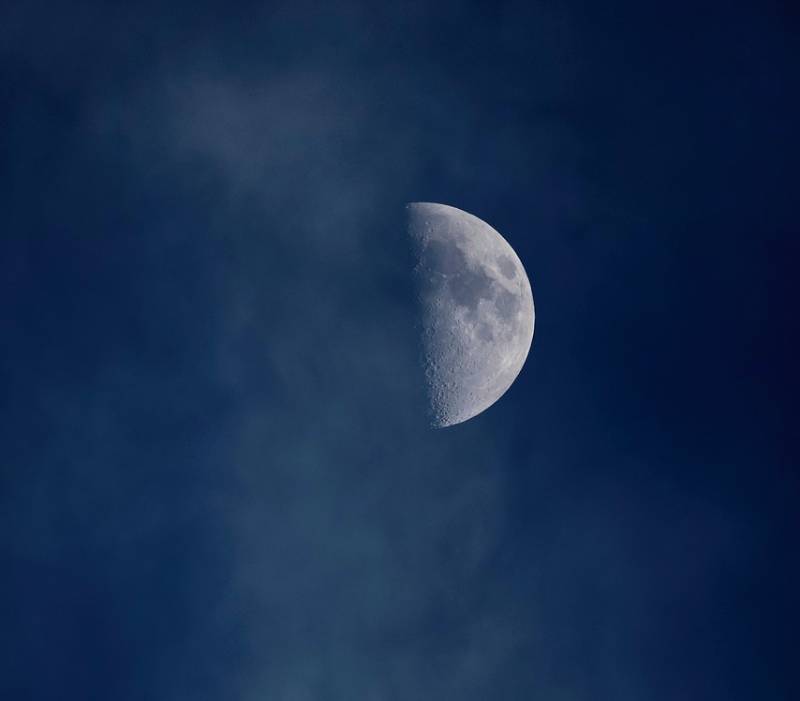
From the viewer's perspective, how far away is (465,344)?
105ft

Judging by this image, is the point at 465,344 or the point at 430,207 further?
the point at 430,207

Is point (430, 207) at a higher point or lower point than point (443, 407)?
higher

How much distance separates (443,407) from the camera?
→ 33125 millimetres

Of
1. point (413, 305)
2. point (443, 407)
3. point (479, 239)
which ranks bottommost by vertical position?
point (443, 407)

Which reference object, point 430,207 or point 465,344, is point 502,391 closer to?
point 465,344

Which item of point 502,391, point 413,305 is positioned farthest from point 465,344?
point 502,391

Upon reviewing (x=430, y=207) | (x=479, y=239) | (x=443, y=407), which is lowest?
(x=443, y=407)

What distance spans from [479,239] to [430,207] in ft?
10.9

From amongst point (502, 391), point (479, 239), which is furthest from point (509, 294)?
point (502, 391)

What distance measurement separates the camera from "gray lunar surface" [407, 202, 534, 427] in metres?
31.7

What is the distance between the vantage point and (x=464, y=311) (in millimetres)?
31766

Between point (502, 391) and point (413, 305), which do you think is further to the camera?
point (502, 391)

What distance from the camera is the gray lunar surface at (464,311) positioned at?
31.7 metres

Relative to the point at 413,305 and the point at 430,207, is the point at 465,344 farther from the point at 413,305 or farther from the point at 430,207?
the point at 430,207
